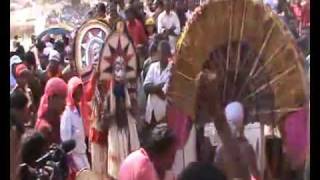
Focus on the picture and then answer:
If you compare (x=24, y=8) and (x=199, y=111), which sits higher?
(x=24, y=8)

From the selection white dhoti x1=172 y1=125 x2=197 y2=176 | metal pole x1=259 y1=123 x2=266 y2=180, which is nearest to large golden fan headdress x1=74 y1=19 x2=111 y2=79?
white dhoti x1=172 y1=125 x2=197 y2=176

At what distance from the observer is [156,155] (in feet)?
14.8

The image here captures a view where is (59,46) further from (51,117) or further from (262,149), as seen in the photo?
(262,149)

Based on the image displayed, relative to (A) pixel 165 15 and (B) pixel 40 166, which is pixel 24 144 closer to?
(B) pixel 40 166

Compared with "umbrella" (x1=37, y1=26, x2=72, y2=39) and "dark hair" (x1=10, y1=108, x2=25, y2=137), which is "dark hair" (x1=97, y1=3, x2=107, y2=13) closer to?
"umbrella" (x1=37, y1=26, x2=72, y2=39)

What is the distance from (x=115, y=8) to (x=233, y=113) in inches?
36.4

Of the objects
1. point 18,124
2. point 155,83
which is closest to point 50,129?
point 18,124

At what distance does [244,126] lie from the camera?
4457mm

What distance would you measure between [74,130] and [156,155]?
0.51 meters

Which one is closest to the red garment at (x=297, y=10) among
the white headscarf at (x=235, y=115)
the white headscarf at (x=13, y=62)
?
the white headscarf at (x=235, y=115)

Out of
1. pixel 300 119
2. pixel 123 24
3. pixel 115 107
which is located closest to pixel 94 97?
pixel 115 107

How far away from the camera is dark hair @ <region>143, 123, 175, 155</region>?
4.50m

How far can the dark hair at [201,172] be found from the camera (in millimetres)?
4480

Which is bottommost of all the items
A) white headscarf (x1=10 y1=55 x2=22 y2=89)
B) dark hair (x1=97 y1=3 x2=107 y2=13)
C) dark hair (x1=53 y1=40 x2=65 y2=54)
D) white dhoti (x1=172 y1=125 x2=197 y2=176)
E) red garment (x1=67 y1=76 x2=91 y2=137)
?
white dhoti (x1=172 y1=125 x2=197 y2=176)
